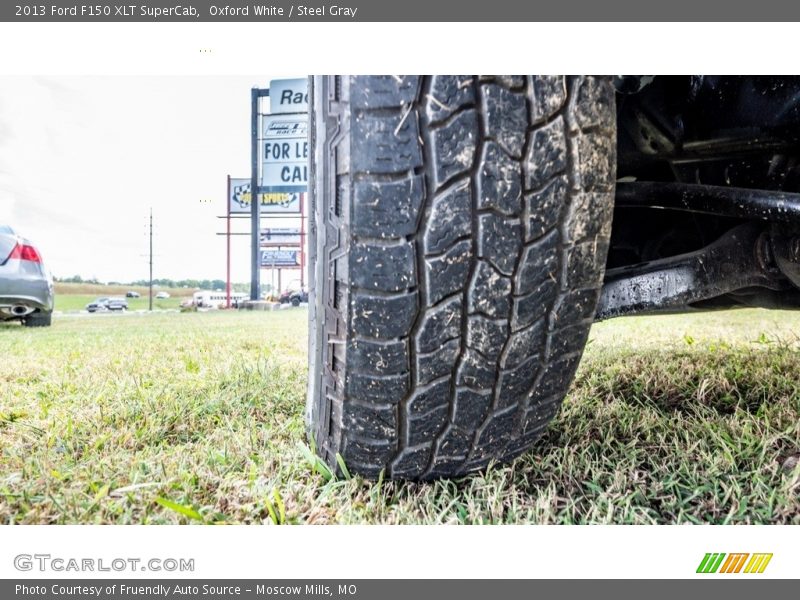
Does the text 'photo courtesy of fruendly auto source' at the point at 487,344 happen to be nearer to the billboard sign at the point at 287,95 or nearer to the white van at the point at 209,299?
the billboard sign at the point at 287,95

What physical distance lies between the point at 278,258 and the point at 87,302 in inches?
37.1

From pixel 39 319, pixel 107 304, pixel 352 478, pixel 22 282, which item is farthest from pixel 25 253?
pixel 352 478

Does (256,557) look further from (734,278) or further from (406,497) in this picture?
(734,278)

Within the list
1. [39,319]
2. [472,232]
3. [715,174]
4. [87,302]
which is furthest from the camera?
[39,319]

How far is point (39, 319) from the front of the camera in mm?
1393

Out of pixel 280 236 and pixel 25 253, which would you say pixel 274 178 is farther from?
pixel 25 253

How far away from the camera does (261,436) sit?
72cm

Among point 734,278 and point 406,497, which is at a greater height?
point 734,278

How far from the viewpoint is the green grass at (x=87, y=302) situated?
1227 millimetres

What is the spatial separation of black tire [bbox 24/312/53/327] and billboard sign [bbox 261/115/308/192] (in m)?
0.83

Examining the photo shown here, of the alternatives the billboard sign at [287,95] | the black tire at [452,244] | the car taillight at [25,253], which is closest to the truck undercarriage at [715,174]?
the black tire at [452,244]

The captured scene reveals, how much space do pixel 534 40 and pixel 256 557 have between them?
0.64 metres
